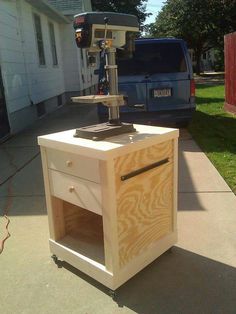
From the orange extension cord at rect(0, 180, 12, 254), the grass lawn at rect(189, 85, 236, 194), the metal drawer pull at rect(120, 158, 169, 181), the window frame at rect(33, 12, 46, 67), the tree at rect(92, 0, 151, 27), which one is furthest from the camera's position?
the tree at rect(92, 0, 151, 27)

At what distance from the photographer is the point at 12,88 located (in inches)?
344

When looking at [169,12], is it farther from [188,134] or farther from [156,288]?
[156,288]

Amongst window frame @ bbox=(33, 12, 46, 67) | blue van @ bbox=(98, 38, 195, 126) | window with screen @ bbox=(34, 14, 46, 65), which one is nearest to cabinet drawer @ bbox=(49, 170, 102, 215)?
blue van @ bbox=(98, 38, 195, 126)

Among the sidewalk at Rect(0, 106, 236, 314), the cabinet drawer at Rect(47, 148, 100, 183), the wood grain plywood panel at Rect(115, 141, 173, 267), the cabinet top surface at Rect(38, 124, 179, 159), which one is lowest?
the sidewalk at Rect(0, 106, 236, 314)

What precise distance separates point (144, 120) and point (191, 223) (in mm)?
3965

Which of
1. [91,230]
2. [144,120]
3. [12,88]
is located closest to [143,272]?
[91,230]

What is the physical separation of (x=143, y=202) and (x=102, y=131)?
0.63 m

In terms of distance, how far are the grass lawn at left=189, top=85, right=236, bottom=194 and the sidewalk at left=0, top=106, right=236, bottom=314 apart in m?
0.69

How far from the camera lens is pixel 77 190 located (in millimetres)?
2721

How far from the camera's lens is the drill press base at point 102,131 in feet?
8.80

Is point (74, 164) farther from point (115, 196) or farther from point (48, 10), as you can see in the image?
point (48, 10)

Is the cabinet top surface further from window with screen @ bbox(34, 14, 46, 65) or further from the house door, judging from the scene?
window with screen @ bbox(34, 14, 46, 65)

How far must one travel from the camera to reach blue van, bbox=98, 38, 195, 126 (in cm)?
716

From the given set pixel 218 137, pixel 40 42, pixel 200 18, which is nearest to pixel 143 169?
pixel 218 137
